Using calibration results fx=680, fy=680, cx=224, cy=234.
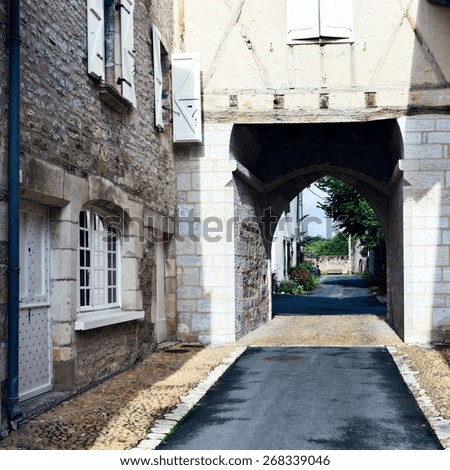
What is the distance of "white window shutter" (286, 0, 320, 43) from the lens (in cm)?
960

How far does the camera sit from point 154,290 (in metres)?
8.78

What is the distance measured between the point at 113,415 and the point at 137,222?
3.05 metres

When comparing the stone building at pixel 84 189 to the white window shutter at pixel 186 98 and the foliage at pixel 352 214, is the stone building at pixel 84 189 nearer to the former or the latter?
the white window shutter at pixel 186 98

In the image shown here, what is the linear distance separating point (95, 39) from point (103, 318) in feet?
8.70

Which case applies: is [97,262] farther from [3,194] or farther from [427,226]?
[427,226]

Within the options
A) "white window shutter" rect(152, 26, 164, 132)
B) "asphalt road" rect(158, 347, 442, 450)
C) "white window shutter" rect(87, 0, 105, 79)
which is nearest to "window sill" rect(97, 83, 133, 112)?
"white window shutter" rect(87, 0, 105, 79)

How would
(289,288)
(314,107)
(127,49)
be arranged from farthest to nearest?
(289,288) → (314,107) → (127,49)

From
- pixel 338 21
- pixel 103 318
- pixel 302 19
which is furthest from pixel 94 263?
pixel 338 21

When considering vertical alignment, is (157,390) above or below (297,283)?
below

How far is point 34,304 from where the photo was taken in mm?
5449

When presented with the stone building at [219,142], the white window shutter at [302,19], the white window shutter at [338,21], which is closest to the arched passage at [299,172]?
the stone building at [219,142]

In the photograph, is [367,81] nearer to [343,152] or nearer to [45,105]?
[343,152]

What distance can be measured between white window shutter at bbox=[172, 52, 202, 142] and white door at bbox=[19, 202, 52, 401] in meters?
4.08

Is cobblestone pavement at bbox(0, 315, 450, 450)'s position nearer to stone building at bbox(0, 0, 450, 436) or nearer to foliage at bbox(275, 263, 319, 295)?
stone building at bbox(0, 0, 450, 436)
